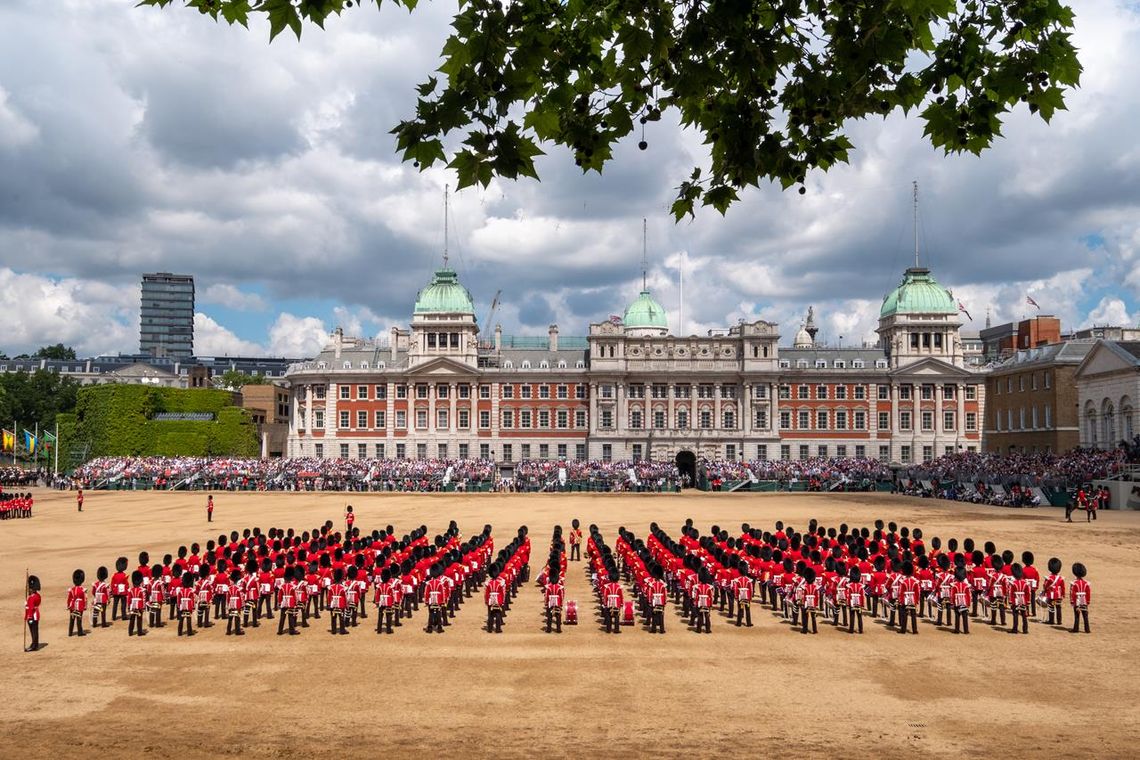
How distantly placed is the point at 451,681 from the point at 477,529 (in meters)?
24.8

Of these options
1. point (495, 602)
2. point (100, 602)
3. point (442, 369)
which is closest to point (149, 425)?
point (442, 369)

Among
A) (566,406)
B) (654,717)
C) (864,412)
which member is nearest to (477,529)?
(654,717)

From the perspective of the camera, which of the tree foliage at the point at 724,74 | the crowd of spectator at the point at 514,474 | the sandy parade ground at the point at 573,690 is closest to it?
the tree foliage at the point at 724,74

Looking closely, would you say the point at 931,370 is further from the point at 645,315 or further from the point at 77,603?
the point at 77,603

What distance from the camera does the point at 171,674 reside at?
1545cm

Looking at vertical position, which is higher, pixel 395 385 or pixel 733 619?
pixel 395 385

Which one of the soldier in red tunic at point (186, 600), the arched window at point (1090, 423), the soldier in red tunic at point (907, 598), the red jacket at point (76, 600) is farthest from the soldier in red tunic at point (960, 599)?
the arched window at point (1090, 423)

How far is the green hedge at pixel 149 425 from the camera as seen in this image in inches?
3314

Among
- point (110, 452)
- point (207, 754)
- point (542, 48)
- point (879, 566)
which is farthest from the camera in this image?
point (110, 452)

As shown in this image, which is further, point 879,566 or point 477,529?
point 477,529

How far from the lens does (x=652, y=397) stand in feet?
276

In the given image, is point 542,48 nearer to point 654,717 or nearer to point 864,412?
point 654,717

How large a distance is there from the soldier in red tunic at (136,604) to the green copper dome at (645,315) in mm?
80485

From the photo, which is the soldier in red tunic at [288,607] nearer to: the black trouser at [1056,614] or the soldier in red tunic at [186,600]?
the soldier in red tunic at [186,600]
